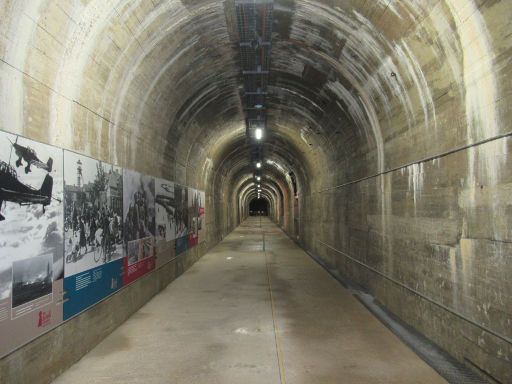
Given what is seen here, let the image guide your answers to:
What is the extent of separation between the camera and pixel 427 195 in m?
6.48

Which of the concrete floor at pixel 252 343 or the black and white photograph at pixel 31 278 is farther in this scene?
the concrete floor at pixel 252 343

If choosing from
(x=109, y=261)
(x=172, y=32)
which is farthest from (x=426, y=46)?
(x=109, y=261)

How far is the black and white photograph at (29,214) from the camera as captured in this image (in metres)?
4.21

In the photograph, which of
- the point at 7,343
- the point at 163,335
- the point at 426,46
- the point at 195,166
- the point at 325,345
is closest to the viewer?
the point at 7,343

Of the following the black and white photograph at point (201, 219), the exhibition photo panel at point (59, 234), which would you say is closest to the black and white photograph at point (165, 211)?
the exhibition photo panel at point (59, 234)

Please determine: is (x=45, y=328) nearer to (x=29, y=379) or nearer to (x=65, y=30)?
(x=29, y=379)

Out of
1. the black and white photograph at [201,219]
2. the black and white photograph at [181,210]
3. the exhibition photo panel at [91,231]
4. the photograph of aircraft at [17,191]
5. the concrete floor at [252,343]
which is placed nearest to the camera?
the photograph of aircraft at [17,191]

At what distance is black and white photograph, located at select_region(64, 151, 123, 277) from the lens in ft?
18.3

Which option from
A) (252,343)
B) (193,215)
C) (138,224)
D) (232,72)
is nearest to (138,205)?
(138,224)

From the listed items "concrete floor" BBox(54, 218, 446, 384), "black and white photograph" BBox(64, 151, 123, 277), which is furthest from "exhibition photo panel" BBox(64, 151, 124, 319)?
"concrete floor" BBox(54, 218, 446, 384)

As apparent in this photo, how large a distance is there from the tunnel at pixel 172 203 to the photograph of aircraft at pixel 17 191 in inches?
1.0

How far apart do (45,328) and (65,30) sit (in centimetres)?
372

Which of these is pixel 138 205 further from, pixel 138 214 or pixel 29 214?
pixel 29 214

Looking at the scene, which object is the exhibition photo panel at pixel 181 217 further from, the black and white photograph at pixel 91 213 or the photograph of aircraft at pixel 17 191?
the photograph of aircraft at pixel 17 191
